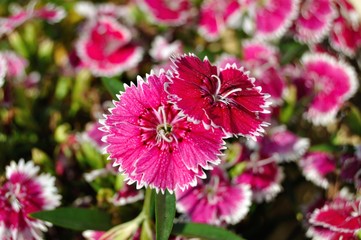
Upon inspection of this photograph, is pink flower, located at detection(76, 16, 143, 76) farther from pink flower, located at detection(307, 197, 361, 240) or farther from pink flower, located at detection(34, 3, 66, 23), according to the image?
pink flower, located at detection(307, 197, 361, 240)

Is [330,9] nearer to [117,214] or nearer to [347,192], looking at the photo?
[347,192]

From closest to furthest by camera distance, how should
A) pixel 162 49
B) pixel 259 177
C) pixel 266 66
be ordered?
pixel 259 177 < pixel 266 66 < pixel 162 49

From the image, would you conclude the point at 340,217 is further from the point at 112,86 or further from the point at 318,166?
the point at 112,86

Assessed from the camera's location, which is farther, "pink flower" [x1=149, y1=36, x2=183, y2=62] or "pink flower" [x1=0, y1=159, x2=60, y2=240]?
"pink flower" [x1=149, y1=36, x2=183, y2=62]

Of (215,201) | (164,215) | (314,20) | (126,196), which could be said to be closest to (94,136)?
(126,196)

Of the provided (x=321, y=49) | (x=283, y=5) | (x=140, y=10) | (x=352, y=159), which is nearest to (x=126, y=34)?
(x=140, y=10)

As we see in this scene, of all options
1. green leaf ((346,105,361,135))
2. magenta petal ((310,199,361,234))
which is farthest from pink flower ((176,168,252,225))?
green leaf ((346,105,361,135))

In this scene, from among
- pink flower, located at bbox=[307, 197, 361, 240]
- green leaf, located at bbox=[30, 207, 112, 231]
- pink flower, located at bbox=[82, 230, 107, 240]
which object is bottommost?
pink flower, located at bbox=[307, 197, 361, 240]
